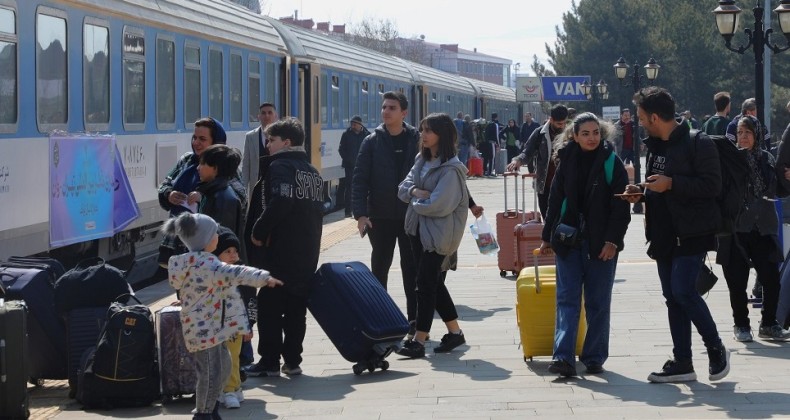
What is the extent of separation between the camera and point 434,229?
1003 centimetres

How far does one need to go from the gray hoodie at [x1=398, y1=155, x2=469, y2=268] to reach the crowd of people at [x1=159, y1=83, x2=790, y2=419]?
1cm

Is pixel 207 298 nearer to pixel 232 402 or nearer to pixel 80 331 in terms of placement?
pixel 232 402

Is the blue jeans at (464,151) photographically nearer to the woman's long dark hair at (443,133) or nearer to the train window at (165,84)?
the train window at (165,84)

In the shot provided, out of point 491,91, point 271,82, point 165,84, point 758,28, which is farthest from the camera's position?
point 491,91

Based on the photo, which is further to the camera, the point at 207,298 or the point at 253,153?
the point at 253,153

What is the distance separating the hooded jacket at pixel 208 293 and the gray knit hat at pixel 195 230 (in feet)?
0.16

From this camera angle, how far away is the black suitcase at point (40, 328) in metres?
8.98

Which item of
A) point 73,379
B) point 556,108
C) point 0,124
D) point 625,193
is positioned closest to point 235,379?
point 73,379

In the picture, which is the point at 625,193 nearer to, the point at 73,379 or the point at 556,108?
the point at 73,379

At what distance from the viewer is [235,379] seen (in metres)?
8.46

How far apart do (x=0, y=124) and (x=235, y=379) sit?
371 centimetres

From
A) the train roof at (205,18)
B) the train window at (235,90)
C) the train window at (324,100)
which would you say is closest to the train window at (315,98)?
the train window at (324,100)

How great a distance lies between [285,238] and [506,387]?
5.47 ft

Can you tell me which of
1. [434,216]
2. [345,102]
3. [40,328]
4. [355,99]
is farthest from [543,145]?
[355,99]
